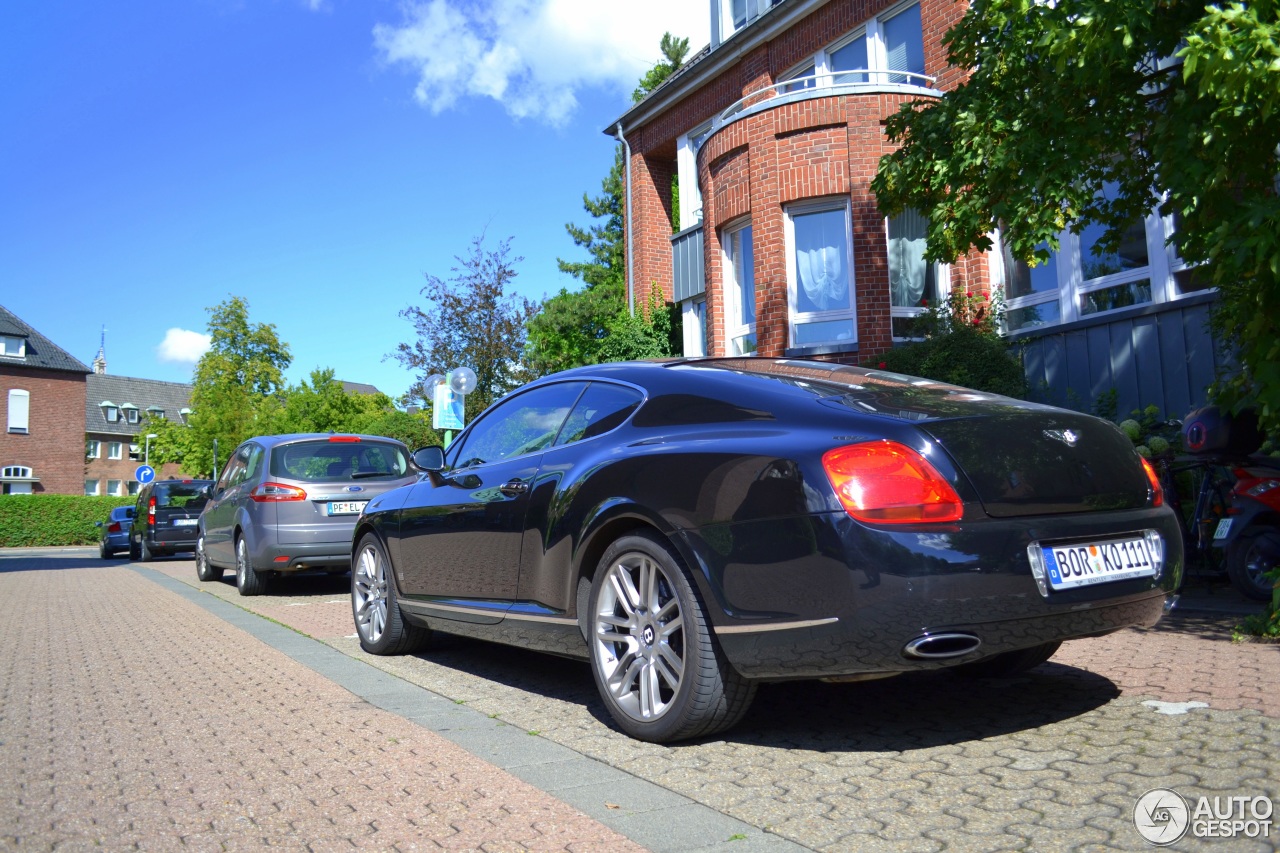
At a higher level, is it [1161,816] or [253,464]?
[253,464]

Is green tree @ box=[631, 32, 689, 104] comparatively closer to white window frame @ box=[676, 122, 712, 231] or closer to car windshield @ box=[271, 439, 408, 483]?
white window frame @ box=[676, 122, 712, 231]

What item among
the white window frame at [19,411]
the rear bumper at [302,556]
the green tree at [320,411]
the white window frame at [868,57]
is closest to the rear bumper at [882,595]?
the rear bumper at [302,556]

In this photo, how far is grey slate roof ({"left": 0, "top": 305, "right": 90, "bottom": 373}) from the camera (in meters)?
55.2

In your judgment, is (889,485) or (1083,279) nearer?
(889,485)

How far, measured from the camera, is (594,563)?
14.0ft

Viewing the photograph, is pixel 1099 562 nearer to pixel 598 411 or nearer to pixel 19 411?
pixel 598 411

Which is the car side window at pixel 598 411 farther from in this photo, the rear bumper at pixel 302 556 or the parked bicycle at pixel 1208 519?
the rear bumper at pixel 302 556

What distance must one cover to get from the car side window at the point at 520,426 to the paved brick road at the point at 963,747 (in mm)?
1200

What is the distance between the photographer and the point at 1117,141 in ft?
25.0

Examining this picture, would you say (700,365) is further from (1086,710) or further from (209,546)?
(209,546)

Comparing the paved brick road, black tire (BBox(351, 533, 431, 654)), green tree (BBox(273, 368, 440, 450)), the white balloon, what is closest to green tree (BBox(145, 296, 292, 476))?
green tree (BBox(273, 368, 440, 450))

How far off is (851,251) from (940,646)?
12.3 metres

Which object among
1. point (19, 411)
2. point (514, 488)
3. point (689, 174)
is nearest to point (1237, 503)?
point (514, 488)

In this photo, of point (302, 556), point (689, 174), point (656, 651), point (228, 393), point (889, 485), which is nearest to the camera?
point (889, 485)
